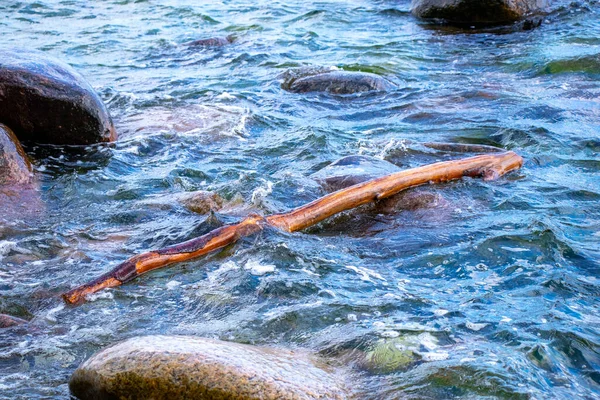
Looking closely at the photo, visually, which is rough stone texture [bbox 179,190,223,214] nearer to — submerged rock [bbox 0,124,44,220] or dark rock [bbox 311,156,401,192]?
dark rock [bbox 311,156,401,192]

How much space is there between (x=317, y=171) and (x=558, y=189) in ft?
7.27

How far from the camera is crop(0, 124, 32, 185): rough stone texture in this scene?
6.96m

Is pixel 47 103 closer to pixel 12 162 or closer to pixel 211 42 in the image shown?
pixel 12 162

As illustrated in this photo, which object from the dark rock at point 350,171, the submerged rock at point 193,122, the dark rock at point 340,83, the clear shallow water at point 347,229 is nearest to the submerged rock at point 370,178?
the dark rock at point 350,171

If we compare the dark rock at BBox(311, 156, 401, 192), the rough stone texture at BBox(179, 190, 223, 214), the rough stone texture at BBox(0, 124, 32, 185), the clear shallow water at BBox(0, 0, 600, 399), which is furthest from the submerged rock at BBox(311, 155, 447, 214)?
the rough stone texture at BBox(0, 124, 32, 185)

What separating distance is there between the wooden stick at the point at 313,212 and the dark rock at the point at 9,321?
1.05ft

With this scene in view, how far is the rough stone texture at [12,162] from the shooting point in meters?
6.96

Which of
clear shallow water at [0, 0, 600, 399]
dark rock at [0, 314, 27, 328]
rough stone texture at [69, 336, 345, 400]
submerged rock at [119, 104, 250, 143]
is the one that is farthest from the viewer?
submerged rock at [119, 104, 250, 143]

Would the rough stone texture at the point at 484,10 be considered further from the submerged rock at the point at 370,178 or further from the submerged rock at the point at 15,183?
the submerged rock at the point at 15,183

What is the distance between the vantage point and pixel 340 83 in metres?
10.1

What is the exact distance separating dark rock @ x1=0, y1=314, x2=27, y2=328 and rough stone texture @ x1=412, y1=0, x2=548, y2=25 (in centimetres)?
1049

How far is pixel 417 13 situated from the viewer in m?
14.2

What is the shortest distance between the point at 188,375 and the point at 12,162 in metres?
4.15

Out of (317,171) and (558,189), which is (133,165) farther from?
(558,189)
